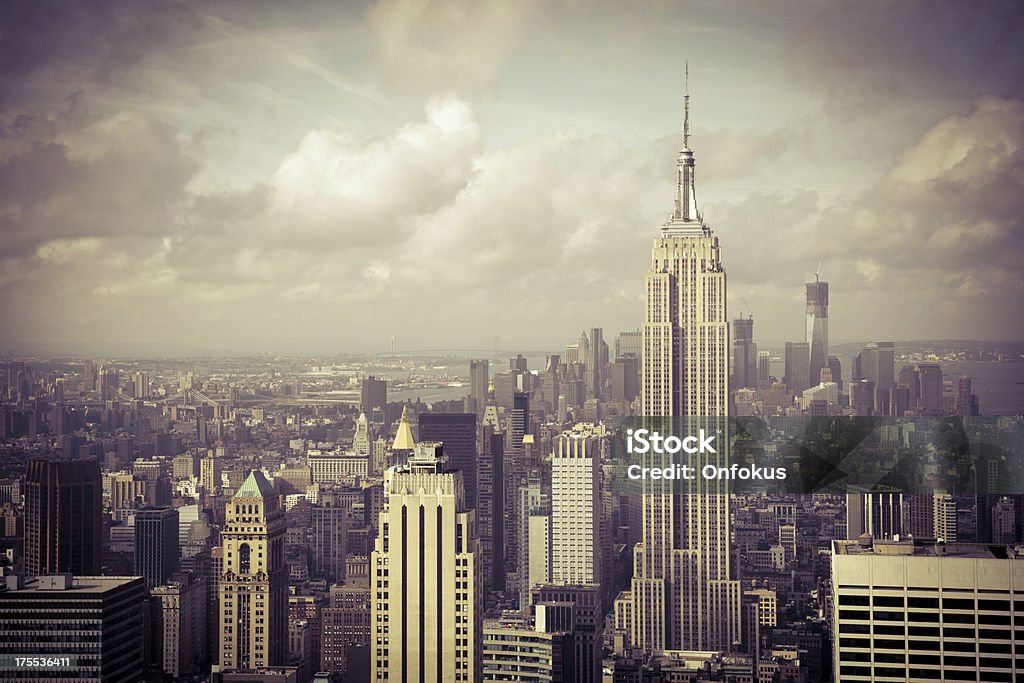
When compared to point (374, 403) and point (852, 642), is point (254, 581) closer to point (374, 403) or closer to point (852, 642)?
point (374, 403)

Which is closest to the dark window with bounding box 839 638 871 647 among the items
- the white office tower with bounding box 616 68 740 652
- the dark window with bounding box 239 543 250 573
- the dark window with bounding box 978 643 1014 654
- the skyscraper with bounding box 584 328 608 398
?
the dark window with bounding box 978 643 1014 654

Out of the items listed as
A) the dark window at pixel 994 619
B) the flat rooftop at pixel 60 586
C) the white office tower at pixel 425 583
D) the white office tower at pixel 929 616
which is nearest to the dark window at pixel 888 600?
the white office tower at pixel 929 616

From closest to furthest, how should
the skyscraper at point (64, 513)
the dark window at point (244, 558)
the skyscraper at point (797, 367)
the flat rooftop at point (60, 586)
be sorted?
the flat rooftop at point (60, 586) → the skyscraper at point (797, 367) → the skyscraper at point (64, 513) → the dark window at point (244, 558)

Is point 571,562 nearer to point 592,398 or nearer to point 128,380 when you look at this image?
point 592,398

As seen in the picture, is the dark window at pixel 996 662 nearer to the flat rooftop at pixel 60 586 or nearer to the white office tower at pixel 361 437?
the flat rooftop at pixel 60 586

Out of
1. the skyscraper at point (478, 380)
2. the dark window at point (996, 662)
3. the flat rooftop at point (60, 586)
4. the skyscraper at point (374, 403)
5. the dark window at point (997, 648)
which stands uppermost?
the skyscraper at point (478, 380)

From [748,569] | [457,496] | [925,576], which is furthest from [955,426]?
[748,569]
